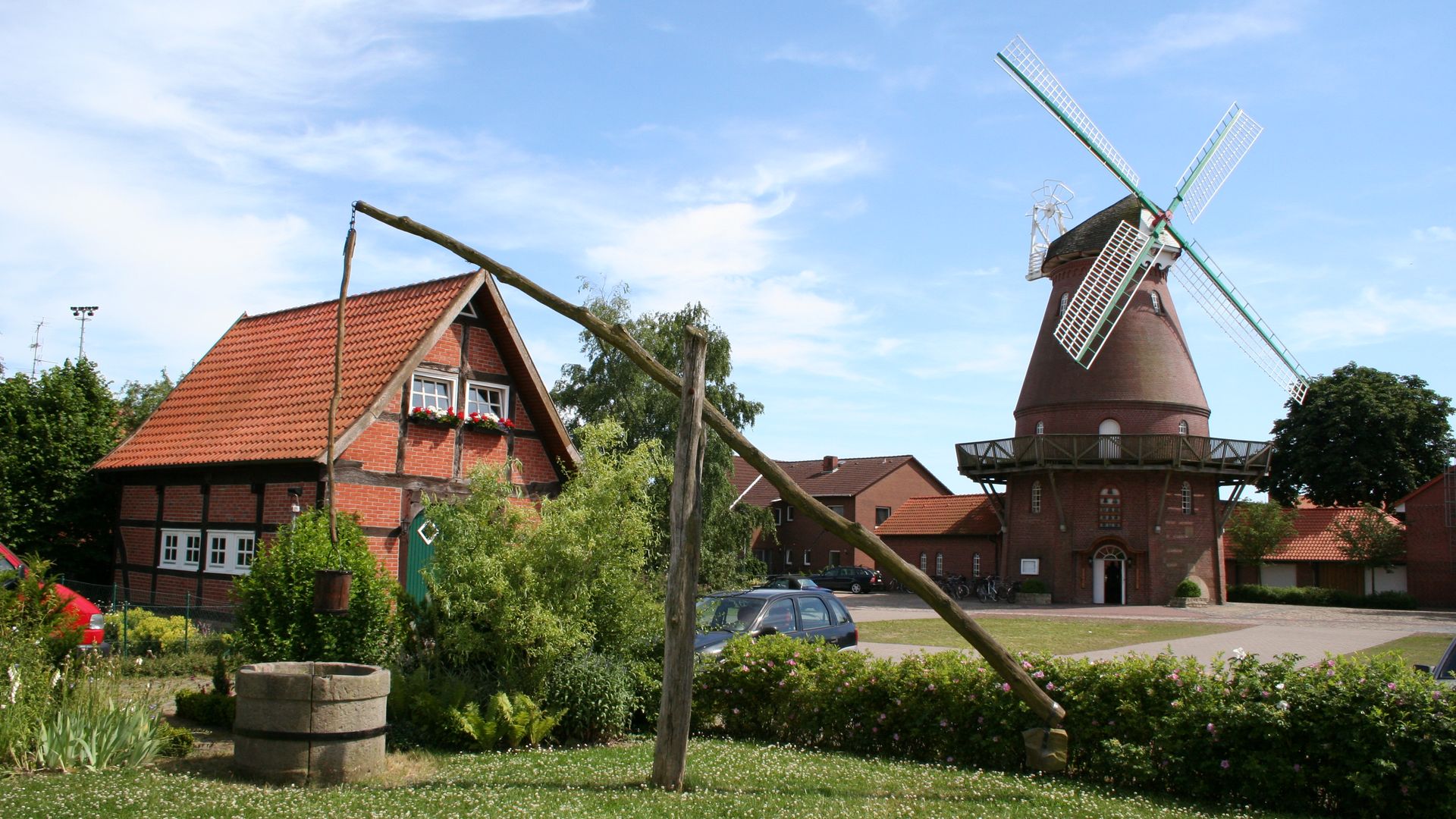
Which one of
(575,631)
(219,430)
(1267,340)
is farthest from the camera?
(1267,340)

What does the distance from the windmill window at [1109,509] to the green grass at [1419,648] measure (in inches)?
518

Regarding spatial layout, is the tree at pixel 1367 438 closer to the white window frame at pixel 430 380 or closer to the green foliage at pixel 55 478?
the white window frame at pixel 430 380

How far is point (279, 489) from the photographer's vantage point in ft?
57.1

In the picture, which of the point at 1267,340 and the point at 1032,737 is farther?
the point at 1267,340

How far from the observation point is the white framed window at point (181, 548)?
61.3 ft

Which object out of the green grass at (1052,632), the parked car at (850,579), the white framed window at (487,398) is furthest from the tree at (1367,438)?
the white framed window at (487,398)

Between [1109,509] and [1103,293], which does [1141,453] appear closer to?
[1109,509]

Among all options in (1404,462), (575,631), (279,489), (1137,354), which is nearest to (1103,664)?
(575,631)

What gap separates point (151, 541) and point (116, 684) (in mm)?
11987

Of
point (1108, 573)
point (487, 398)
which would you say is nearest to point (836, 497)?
point (1108, 573)

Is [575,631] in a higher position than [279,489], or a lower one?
lower

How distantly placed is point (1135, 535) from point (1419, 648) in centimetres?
1684

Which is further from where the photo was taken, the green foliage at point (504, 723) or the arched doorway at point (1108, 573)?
the arched doorway at point (1108, 573)

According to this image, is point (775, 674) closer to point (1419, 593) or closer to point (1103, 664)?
point (1103, 664)
